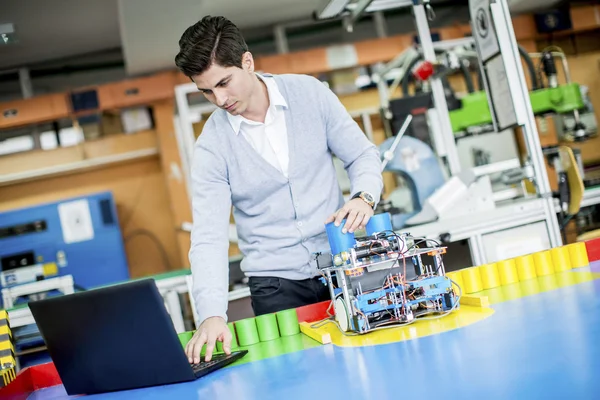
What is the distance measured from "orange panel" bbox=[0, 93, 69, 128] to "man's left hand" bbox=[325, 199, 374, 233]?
5.86m

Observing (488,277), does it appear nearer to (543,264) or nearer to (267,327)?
(543,264)

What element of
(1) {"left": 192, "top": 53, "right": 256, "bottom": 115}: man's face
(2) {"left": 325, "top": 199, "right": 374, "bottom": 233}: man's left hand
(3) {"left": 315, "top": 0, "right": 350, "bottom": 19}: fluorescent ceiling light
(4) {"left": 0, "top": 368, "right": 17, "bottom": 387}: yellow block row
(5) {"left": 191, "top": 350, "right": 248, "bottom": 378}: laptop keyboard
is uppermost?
(3) {"left": 315, "top": 0, "right": 350, "bottom": 19}: fluorescent ceiling light

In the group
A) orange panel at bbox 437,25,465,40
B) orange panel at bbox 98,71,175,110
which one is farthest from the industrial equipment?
orange panel at bbox 98,71,175,110

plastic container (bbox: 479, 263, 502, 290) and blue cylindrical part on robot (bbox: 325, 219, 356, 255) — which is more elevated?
blue cylindrical part on robot (bbox: 325, 219, 356, 255)

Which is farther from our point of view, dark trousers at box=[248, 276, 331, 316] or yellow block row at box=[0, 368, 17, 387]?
dark trousers at box=[248, 276, 331, 316]

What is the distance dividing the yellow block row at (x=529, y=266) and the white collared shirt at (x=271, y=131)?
590 millimetres

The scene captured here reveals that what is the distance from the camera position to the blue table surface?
2.91 ft

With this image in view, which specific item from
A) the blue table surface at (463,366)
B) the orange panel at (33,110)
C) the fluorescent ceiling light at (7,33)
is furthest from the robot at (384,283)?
the orange panel at (33,110)

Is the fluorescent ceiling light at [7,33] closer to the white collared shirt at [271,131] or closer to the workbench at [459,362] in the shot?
the white collared shirt at [271,131]

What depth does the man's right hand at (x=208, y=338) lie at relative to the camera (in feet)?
4.91

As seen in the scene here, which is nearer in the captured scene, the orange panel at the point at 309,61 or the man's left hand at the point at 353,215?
the man's left hand at the point at 353,215

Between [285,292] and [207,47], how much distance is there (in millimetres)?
750

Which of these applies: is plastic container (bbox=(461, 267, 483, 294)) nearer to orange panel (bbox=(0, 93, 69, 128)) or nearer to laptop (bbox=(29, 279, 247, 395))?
laptop (bbox=(29, 279, 247, 395))

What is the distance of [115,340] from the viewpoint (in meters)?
1.38
